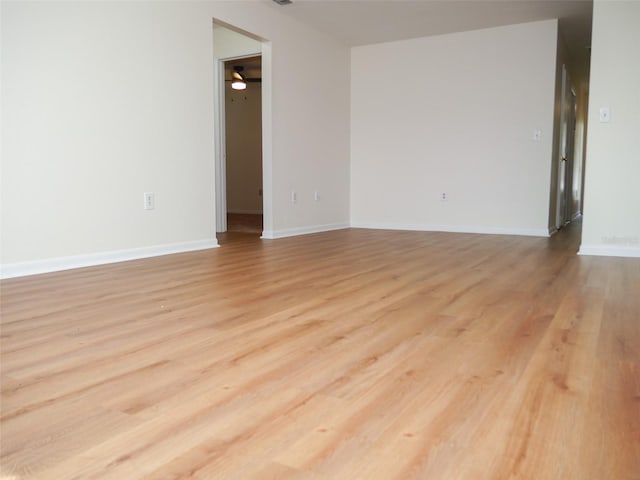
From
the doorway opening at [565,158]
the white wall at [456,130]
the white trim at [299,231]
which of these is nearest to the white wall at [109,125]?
the white trim at [299,231]

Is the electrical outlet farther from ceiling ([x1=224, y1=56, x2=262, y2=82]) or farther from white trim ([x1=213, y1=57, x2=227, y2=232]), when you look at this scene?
ceiling ([x1=224, y1=56, x2=262, y2=82])

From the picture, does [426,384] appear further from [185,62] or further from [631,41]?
[631,41]

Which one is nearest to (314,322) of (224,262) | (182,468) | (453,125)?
(182,468)

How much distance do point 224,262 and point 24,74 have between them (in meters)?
1.56

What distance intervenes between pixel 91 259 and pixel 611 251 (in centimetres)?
364

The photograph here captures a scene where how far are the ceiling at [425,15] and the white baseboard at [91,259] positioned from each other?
236cm

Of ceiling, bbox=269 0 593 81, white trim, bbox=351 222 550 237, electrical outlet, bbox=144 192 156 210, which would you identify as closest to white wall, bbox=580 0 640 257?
ceiling, bbox=269 0 593 81

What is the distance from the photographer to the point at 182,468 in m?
0.89

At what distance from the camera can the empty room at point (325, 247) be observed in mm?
1029

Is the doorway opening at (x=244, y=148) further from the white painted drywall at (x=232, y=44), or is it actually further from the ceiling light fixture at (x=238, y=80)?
the white painted drywall at (x=232, y=44)

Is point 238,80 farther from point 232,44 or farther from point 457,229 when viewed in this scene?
point 457,229

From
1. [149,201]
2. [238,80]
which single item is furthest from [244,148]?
[149,201]

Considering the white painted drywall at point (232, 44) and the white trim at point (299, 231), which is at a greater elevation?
the white painted drywall at point (232, 44)

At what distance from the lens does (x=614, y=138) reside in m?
3.73
